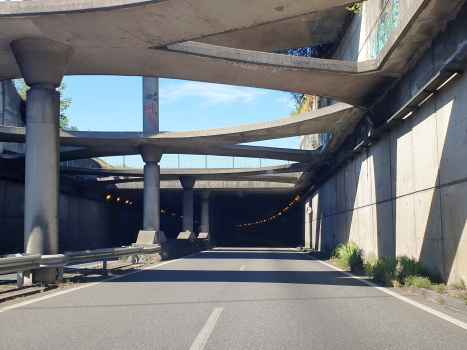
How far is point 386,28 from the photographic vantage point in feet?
46.5

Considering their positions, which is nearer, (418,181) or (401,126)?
(418,181)

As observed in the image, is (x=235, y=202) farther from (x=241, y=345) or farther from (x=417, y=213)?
(x=241, y=345)

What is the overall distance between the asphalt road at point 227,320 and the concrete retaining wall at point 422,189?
179 cm

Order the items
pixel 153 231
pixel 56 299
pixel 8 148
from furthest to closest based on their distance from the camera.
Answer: pixel 8 148
pixel 153 231
pixel 56 299

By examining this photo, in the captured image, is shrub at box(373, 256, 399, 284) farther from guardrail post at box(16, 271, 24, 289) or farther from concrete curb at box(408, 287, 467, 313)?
guardrail post at box(16, 271, 24, 289)

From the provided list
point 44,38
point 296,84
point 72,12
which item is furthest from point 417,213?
point 44,38

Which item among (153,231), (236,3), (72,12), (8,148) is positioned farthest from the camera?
(8,148)

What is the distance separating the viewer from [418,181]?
1234cm

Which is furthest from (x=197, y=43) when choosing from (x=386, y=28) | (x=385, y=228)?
(x=385, y=228)

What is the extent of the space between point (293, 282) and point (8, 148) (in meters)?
Result: 25.3

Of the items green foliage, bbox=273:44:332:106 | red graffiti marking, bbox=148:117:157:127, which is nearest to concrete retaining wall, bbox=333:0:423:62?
green foliage, bbox=273:44:332:106

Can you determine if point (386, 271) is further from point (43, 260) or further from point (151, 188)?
point (151, 188)

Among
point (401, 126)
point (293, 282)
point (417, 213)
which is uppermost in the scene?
point (401, 126)

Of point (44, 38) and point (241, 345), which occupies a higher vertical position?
point (44, 38)
